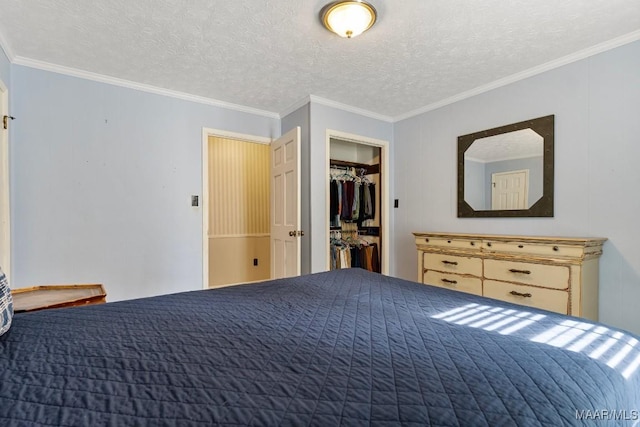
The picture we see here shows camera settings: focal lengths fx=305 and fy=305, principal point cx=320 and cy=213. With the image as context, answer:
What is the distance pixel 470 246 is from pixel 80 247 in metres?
3.40

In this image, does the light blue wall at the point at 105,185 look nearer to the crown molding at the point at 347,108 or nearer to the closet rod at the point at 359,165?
the crown molding at the point at 347,108

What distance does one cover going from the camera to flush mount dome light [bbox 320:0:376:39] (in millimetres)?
1784

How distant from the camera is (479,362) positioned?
2.49 feet

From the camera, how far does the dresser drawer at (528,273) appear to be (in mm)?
2186

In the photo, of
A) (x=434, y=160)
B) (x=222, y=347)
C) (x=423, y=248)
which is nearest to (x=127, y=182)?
(x=222, y=347)

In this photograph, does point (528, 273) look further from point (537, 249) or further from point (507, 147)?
point (507, 147)

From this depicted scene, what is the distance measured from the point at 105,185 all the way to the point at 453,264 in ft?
10.7

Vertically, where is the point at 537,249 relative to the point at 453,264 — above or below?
→ above

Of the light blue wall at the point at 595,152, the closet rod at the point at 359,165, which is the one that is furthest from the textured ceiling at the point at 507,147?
the closet rod at the point at 359,165

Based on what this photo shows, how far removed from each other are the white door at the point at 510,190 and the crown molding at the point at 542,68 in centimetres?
84

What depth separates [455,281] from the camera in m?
2.84

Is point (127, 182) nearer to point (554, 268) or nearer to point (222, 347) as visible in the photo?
point (222, 347)

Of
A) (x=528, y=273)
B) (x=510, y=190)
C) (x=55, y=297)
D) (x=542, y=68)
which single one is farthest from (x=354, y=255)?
(x=55, y=297)

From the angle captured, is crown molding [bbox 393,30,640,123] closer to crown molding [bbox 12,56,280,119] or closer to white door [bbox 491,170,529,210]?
white door [bbox 491,170,529,210]
